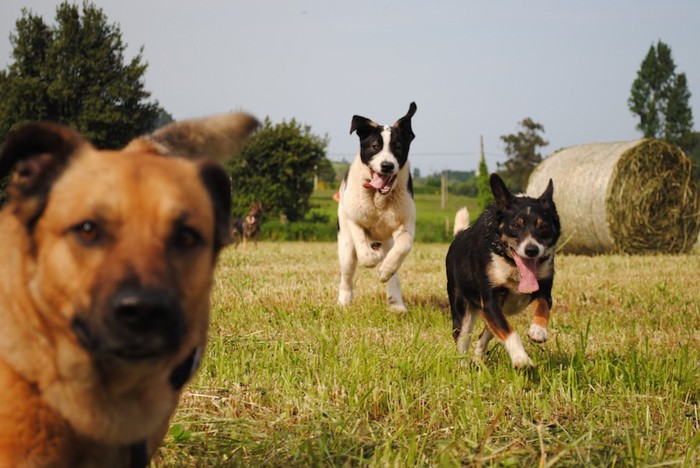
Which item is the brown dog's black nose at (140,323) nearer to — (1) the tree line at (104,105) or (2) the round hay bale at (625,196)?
(2) the round hay bale at (625,196)

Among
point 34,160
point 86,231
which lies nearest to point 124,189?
point 86,231

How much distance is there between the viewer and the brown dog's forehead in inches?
82.8

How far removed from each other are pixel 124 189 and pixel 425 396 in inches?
90.1

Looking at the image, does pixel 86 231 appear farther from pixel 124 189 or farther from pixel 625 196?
pixel 625 196

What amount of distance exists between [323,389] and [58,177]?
2126 mm

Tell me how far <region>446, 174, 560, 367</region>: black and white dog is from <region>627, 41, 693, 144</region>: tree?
66701 millimetres

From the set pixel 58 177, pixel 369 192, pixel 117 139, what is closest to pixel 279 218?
pixel 117 139

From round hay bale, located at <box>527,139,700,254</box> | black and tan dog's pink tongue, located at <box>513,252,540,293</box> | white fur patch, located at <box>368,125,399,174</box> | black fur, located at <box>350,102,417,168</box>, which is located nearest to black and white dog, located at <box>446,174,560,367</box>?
black and tan dog's pink tongue, located at <box>513,252,540,293</box>

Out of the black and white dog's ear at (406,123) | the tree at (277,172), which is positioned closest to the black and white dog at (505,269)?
the black and white dog's ear at (406,123)

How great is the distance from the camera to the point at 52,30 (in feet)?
122

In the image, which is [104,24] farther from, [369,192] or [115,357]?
[115,357]

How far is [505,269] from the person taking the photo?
5660 mm

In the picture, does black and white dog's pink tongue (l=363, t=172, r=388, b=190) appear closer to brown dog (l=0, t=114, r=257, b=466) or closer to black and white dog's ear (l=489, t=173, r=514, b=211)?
black and white dog's ear (l=489, t=173, r=514, b=211)

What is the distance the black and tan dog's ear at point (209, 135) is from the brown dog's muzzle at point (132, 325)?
1.15 m
